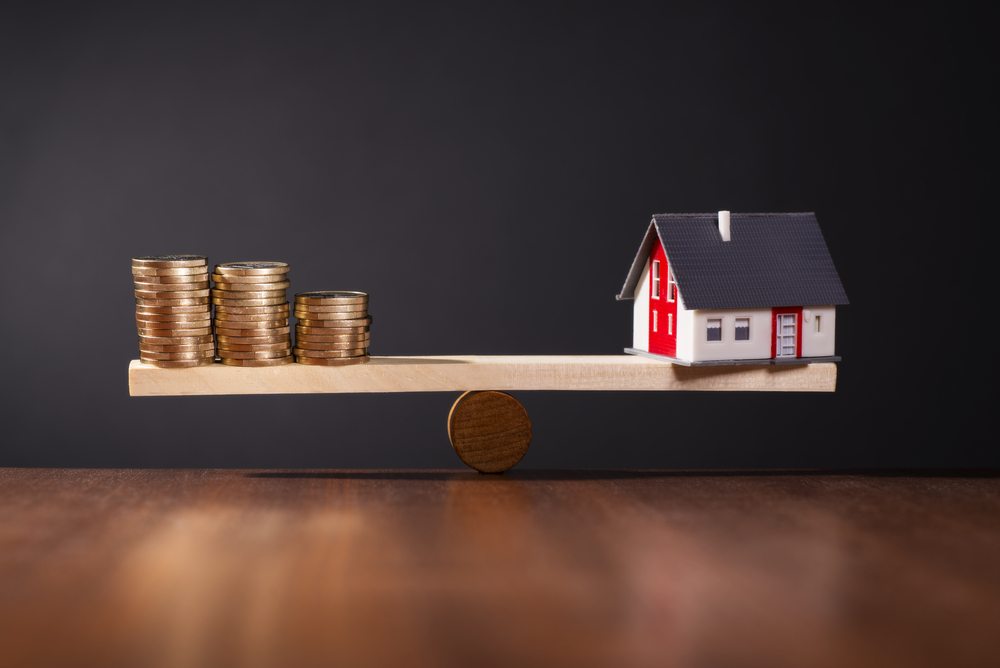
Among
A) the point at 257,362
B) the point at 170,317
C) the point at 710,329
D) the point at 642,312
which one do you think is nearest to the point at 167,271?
the point at 170,317

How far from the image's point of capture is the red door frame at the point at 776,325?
271 cm

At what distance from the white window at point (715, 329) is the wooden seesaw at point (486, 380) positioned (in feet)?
0.35

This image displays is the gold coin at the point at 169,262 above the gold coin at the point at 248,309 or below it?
above

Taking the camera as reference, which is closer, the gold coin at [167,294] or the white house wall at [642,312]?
the gold coin at [167,294]

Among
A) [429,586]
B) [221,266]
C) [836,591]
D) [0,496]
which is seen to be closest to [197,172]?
[221,266]

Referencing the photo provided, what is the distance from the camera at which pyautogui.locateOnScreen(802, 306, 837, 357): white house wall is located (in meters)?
2.74

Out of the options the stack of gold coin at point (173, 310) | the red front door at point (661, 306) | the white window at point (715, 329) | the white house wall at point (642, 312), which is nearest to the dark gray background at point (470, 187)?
the white house wall at point (642, 312)

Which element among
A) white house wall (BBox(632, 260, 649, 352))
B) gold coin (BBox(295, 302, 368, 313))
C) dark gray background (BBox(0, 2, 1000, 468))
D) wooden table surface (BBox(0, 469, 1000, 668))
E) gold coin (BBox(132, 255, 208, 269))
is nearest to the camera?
wooden table surface (BBox(0, 469, 1000, 668))

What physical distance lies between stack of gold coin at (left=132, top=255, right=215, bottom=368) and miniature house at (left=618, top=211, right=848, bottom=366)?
1.33m

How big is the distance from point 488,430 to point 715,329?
735 millimetres

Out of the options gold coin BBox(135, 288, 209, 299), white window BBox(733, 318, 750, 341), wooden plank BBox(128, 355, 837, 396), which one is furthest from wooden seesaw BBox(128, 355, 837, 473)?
gold coin BBox(135, 288, 209, 299)

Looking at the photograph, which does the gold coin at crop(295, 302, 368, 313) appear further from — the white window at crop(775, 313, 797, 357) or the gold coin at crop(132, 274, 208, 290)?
the white window at crop(775, 313, 797, 357)

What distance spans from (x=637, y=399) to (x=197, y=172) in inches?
76.8

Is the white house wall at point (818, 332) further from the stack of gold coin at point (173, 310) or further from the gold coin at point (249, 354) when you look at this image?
the stack of gold coin at point (173, 310)
